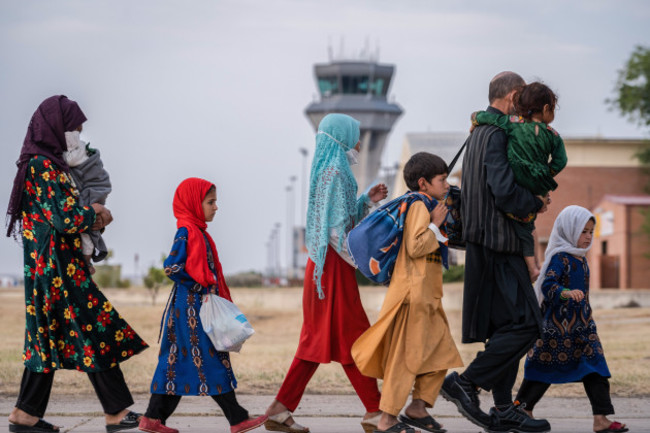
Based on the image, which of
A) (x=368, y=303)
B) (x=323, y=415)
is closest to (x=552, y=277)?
(x=323, y=415)

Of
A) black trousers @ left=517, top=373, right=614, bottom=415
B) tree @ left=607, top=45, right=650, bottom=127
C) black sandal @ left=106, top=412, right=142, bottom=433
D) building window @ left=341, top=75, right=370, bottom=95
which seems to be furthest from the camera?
building window @ left=341, top=75, right=370, bottom=95

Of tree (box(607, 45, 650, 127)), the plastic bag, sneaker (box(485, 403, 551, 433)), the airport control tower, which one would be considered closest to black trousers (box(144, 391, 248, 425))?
the plastic bag

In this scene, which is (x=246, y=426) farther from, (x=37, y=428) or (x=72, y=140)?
(x=72, y=140)

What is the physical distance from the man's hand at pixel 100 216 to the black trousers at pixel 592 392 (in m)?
2.72

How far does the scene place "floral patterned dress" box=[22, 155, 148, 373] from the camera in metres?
6.03

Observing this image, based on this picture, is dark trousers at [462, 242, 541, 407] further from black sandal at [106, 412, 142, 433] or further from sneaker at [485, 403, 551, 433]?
black sandal at [106, 412, 142, 433]

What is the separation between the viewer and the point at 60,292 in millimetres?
6066

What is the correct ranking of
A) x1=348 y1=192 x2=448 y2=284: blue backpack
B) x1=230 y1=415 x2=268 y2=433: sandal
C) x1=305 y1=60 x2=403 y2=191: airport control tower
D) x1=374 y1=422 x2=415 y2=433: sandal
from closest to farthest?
1. x1=374 y1=422 x2=415 y2=433: sandal
2. x1=348 y1=192 x2=448 y2=284: blue backpack
3. x1=230 y1=415 x2=268 y2=433: sandal
4. x1=305 y1=60 x2=403 y2=191: airport control tower

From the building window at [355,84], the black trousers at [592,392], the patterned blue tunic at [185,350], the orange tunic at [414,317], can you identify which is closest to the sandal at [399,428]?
the orange tunic at [414,317]

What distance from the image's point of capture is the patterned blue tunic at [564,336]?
6242mm

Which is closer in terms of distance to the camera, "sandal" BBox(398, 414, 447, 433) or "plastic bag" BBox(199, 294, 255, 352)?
"sandal" BBox(398, 414, 447, 433)

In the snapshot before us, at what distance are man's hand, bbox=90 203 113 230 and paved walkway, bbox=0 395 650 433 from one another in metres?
1.20

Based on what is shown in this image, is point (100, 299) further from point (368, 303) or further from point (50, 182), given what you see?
point (368, 303)

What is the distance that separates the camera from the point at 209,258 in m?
6.00
